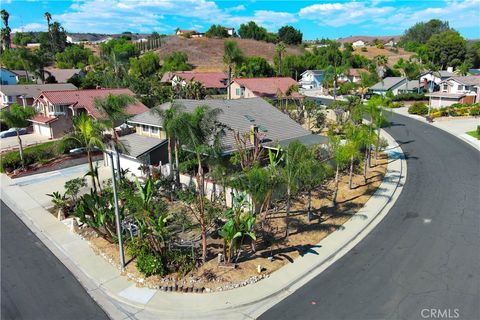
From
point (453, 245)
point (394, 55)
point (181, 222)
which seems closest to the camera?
point (453, 245)

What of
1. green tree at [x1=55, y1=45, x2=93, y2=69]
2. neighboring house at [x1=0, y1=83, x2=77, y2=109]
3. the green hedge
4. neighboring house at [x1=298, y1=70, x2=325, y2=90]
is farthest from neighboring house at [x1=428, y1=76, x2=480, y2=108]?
green tree at [x1=55, y1=45, x2=93, y2=69]

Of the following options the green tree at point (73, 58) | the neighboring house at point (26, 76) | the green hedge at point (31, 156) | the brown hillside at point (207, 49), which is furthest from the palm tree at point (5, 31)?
the green hedge at point (31, 156)

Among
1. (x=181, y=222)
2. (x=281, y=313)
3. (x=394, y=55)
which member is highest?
(x=394, y=55)

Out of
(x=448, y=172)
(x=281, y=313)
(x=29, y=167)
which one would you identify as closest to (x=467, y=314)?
(x=281, y=313)

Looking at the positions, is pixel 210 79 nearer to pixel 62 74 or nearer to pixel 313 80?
pixel 313 80

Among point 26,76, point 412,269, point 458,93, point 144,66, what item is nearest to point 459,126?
point 458,93

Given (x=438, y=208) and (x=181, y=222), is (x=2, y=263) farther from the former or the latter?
(x=438, y=208)
